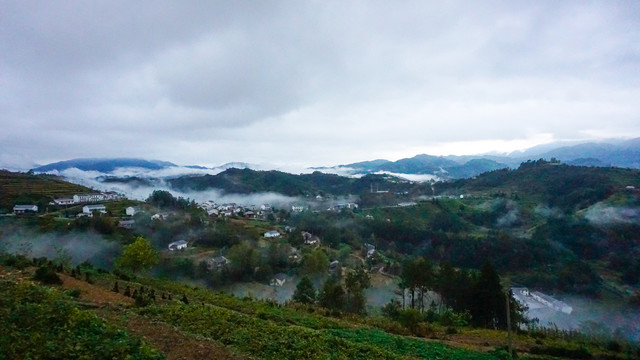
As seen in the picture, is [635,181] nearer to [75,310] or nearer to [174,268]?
[174,268]

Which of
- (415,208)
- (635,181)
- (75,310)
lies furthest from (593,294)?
(75,310)

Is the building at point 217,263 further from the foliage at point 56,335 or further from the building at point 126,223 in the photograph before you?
the foliage at point 56,335

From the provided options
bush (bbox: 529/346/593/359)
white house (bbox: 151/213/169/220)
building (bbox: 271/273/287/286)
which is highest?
white house (bbox: 151/213/169/220)

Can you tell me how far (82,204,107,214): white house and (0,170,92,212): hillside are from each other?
243 inches

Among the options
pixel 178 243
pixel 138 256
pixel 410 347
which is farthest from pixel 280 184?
pixel 410 347

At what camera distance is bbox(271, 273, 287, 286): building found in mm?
49972

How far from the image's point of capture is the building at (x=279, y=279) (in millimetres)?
49972

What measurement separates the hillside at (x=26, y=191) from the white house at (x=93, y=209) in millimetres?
6179

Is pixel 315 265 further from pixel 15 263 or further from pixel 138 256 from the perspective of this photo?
pixel 15 263

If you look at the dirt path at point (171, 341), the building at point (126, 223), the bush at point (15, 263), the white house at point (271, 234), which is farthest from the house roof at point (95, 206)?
the dirt path at point (171, 341)

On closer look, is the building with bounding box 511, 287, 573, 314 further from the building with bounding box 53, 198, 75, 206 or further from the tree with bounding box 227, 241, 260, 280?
the building with bounding box 53, 198, 75, 206

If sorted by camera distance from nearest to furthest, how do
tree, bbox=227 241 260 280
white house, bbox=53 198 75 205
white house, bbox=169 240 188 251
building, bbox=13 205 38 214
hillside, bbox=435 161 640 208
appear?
tree, bbox=227 241 260 280 → building, bbox=13 205 38 214 → white house, bbox=169 240 188 251 → white house, bbox=53 198 75 205 → hillside, bbox=435 161 640 208

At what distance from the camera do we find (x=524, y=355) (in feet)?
53.2

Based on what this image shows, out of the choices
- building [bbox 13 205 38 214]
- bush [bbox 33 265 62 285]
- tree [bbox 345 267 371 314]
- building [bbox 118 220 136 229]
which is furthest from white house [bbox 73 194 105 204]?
bush [bbox 33 265 62 285]
